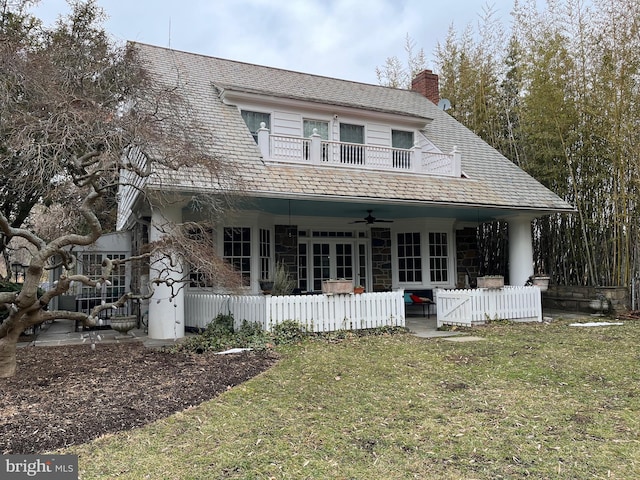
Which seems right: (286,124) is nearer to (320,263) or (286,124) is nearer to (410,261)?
(320,263)

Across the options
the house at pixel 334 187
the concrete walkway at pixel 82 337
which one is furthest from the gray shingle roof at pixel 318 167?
the concrete walkway at pixel 82 337

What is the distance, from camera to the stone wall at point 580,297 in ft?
36.9

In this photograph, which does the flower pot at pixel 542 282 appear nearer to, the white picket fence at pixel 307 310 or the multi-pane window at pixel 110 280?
the white picket fence at pixel 307 310

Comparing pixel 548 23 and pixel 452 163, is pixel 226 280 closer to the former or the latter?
pixel 452 163

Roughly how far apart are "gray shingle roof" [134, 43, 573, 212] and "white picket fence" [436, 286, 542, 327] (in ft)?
6.88

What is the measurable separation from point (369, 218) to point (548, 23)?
23.4ft

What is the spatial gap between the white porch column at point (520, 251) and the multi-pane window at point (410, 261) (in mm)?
2534

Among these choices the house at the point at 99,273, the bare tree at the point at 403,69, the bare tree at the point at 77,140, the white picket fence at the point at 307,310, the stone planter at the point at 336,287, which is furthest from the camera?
the bare tree at the point at 403,69

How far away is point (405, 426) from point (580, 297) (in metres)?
10.4

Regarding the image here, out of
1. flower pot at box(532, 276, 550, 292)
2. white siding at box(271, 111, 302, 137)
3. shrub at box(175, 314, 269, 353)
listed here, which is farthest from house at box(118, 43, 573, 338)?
shrub at box(175, 314, 269, 353)

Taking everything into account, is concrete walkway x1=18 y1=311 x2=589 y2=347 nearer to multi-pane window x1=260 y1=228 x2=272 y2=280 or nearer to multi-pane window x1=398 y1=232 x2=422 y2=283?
multi-pane window x1=398 y1=232 x2=422 y2=283

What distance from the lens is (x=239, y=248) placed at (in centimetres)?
1095

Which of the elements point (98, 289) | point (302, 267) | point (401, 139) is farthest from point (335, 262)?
point (98, 289)

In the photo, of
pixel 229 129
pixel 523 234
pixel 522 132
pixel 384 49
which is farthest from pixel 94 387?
pixel 384 49
